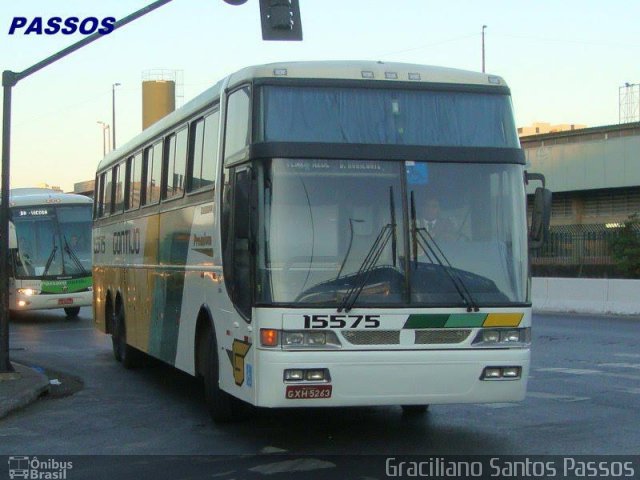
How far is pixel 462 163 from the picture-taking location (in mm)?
9516

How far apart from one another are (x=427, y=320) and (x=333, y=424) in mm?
2250

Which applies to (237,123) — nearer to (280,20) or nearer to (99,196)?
(280,20)

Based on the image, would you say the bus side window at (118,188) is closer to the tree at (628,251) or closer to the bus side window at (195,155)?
the bus side window at (195,155)

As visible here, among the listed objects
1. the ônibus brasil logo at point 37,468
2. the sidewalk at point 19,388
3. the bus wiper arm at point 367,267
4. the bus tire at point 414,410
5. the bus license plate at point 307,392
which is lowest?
the ônibus brasil logo at point 37,468

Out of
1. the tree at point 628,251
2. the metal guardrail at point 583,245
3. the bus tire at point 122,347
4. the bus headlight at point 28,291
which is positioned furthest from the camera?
the metal guardrail at point 583,245

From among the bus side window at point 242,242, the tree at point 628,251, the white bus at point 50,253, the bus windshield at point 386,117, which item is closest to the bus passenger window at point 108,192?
the bus side window at point 242,242

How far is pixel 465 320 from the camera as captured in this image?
923 centimetres

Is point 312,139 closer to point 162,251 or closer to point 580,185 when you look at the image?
point 162,251

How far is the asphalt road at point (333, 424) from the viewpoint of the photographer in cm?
955

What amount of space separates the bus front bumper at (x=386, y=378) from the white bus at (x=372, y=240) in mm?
12

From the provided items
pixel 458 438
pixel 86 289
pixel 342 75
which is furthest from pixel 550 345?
pixel 86 289

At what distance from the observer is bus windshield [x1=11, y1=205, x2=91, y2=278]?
2834cm

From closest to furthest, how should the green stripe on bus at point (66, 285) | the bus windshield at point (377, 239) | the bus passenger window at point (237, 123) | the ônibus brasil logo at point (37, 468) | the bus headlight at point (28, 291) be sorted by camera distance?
the ônibus brasil logo at point (37, 468), the bus windshield at point (377, 239), the bus passenger window at point (237, 123), the bus headlight at point (28, 291), the green stripe on bus at point (66, 285)

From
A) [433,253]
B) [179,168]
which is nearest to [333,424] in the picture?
[433,253]
